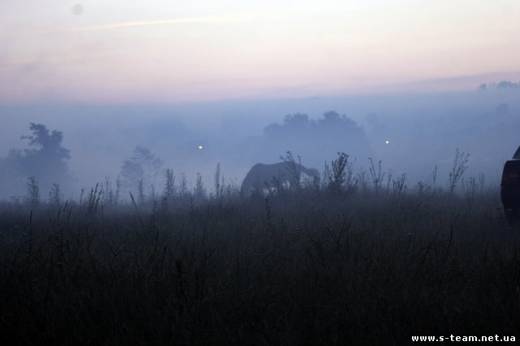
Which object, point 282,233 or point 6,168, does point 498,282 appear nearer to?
point 282,233

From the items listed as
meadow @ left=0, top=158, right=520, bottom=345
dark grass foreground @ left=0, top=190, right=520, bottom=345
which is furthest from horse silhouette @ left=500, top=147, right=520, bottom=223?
→ dark grass foreground @ left=0, top=190, right=520, bottom=345

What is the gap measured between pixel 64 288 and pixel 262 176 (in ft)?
40.0

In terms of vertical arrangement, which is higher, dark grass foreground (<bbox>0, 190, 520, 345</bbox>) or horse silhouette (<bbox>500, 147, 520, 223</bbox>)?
horse silhouette (<bbox>500, 147, 520, 223</bbox>)

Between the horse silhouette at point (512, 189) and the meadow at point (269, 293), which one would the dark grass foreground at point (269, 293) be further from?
the horse silhouette at point (512, 189)

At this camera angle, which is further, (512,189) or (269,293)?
(512,189)

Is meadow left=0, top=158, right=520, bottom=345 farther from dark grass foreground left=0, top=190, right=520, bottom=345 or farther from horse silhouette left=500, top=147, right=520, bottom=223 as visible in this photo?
horse silhouette left=500, top=147, right=520, bottom=223

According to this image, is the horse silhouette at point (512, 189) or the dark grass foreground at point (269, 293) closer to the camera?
the dark grass foreground at point (269, 293)

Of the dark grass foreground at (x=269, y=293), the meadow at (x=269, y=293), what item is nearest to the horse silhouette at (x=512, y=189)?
the meadow at (x=269, y=293)

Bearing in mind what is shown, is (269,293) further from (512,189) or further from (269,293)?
(512,189)

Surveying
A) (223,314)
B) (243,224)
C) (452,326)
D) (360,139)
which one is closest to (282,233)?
(243,224)

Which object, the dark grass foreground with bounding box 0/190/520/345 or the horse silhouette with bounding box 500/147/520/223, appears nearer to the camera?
the dark grass foreground with bounding box 0/190/520/345

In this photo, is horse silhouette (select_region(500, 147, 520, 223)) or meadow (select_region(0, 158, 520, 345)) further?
horse silhouette (select_region(500, 147, 520, 223))

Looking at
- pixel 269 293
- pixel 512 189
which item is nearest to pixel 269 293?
pixel 269 293

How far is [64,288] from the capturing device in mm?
4188
